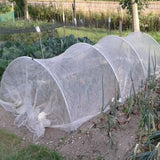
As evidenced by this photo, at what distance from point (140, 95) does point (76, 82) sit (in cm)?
86

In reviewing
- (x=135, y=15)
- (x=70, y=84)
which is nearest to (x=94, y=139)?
(x=70, y=84)

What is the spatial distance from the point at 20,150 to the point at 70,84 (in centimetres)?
104

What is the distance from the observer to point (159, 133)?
119 inches

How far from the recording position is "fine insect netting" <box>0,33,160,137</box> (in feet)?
12.6

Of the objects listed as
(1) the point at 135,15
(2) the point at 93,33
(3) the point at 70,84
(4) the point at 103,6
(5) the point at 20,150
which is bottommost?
(5) the point at 20,150

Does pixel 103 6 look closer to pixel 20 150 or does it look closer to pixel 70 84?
pixel 70 84

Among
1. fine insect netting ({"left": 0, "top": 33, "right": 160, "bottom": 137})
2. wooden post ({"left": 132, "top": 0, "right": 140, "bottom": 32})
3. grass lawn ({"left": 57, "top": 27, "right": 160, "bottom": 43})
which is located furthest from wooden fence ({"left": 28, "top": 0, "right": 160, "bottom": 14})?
fine insect netting ({"left": 0, "top": 33, "right": 160, "bottom": 137})

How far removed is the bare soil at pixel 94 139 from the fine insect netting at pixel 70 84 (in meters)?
0.11

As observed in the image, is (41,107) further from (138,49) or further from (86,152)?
(138,49)

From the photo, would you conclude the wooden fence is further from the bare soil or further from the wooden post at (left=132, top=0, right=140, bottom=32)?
the bare soil

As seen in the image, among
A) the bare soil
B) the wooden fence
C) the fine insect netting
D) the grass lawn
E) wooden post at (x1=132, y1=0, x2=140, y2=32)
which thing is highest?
the wooden fence

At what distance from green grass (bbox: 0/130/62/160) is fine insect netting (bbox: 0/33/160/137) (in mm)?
289

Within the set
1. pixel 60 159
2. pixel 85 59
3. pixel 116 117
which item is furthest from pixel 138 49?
pixel 60 159

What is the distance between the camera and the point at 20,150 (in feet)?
11.7
